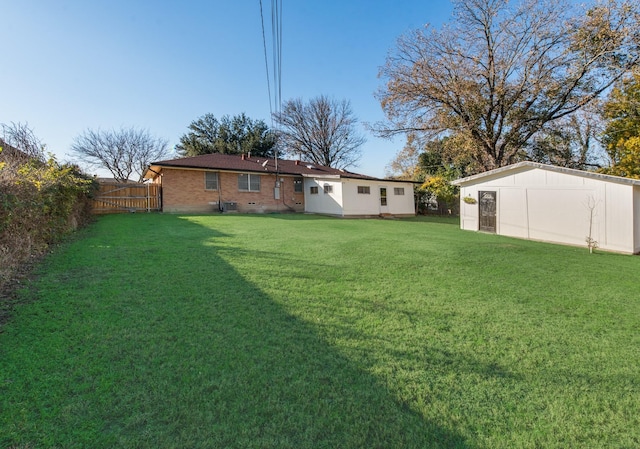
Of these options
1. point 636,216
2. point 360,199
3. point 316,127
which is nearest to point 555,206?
point 636,216

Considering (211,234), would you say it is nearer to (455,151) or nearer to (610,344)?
(610,344)

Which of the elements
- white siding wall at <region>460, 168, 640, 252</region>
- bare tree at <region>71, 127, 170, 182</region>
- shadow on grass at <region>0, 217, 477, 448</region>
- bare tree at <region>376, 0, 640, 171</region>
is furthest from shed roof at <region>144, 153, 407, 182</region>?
shadow on grass at <region>0, 217, 477, 448</region>

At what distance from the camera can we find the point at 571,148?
70.3 feet

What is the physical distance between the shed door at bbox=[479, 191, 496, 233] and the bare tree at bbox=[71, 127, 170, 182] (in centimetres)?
3025

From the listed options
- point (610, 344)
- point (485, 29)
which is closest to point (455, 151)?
point (485, 29)

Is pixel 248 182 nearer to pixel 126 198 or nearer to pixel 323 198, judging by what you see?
pixel 323 198

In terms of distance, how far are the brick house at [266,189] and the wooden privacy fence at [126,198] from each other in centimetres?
98

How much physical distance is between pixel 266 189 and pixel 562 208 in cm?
1537

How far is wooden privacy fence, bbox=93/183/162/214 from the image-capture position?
1589 cm

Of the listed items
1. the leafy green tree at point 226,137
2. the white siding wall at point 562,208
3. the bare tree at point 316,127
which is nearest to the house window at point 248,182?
the white siding wall at point 562,208

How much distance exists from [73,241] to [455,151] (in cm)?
2073

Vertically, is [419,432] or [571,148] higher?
[571,148]

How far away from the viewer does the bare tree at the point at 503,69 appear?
50.9 ft

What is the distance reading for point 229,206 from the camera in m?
18.0
